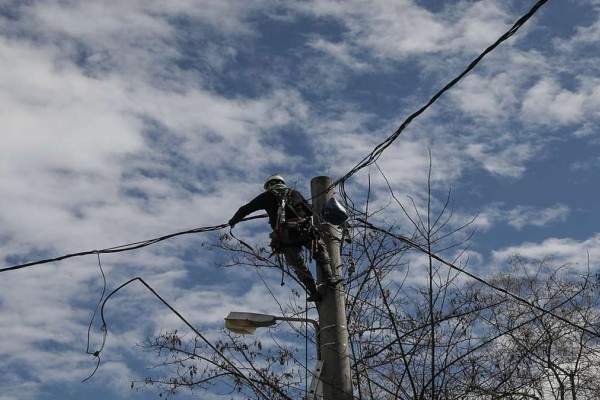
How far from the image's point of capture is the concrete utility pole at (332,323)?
613 cm

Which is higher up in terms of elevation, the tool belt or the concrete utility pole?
the tool belt

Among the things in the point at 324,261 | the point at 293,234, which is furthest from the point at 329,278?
the point at 293,234

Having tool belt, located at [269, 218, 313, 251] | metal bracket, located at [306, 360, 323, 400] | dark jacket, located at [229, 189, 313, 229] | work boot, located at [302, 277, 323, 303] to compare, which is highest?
dark jacket, located at [229, 189, 313, 229]

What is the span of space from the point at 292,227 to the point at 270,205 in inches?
26.9

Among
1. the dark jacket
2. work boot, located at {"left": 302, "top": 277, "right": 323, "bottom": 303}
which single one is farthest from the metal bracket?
the dark jacket

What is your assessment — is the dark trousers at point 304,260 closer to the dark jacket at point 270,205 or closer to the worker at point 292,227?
the worker at point 292,227

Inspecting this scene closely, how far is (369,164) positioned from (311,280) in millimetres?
1078

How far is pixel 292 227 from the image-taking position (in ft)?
23.4

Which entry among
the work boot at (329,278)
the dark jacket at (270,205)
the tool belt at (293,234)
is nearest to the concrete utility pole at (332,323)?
the work boot at (329,278)

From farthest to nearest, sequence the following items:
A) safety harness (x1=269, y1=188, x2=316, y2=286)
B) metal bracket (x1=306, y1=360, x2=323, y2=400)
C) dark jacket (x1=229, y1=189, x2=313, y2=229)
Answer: dark jacket (x1=229, y1=189, x2=313, y2=229)
safety harness (x1=269, y1=188, x2=316, y2=286)
metal bracket (x1=306, y1=360, x2=323, y2=400)

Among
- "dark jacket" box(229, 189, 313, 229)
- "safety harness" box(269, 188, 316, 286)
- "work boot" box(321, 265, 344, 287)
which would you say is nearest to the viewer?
"work boot" box(321, 265, 344, 287)

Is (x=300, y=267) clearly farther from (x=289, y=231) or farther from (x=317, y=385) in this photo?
(x=317, y=385)

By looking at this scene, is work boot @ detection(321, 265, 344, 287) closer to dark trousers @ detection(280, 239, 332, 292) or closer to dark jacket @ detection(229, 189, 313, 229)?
dark trousers @ detection(280, 239, 332, 292)

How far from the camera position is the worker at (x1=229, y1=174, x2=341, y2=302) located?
6754 mm
